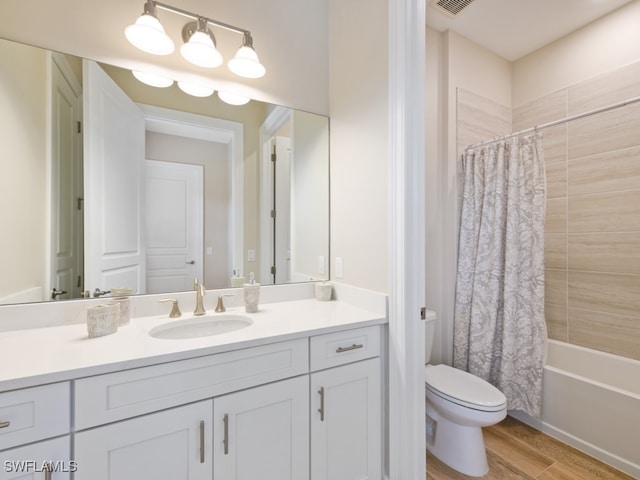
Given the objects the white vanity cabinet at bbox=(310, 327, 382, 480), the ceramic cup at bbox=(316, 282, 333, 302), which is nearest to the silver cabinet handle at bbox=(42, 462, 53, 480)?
the white vanity cabinet at bbox=(310, 327, 382, 480)

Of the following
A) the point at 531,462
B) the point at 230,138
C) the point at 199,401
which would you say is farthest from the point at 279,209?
the point at 531,462

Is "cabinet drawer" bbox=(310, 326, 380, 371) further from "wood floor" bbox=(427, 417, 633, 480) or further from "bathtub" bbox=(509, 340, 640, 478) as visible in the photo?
"bathtub" bbox=(509, 340, 640, 478)

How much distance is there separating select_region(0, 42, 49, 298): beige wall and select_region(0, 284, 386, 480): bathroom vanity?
26cm

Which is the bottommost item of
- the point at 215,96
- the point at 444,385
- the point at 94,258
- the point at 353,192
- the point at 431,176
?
the point at 444,385

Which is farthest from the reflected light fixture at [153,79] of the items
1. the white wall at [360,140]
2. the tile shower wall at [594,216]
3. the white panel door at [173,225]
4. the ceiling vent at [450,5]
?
the tile shower wall at [594,216]

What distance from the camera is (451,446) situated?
59.7 inches

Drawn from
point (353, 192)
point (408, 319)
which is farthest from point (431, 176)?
A: point (408, 319)

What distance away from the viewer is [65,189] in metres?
1.18

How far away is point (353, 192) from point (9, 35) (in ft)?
5.10

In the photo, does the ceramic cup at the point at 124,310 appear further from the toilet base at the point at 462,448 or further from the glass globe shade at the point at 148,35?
the toilet base at the point at 462,448

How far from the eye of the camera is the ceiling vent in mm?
1737

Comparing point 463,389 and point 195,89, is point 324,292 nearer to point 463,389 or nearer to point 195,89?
point 463,389

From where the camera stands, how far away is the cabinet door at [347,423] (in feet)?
3.63

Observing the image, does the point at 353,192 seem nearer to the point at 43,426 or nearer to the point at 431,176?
the point at 431,176
